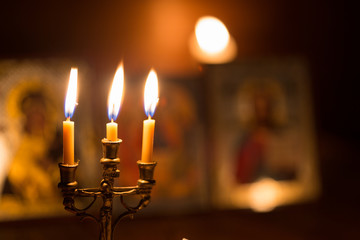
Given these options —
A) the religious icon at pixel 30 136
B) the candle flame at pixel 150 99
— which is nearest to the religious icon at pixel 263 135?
the religious icon at pixel 30 136

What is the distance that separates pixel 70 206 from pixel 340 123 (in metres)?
2.20

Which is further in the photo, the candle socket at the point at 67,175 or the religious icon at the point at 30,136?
the religious icon at the point at 30,136

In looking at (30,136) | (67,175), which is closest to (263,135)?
(30,136)

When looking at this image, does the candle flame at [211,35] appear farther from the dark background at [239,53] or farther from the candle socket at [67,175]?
the candle socket at [67,175]

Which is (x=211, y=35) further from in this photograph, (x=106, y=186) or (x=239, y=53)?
(x=106, y=186)

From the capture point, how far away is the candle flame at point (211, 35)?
2.14 metres

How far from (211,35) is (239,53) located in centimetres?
32

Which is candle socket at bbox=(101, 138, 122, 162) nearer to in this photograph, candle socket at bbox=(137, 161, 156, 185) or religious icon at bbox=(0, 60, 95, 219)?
candle socket at bbox=(137, 161, 156, 185)

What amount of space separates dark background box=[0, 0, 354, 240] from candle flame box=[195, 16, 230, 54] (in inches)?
4.2

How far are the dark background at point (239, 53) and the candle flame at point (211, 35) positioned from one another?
0.11 meters

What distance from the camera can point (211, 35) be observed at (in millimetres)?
2158

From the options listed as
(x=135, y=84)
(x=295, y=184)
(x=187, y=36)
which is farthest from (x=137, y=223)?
(x=187, y=36)

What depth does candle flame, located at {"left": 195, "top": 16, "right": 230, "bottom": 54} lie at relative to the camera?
2141 millimetres

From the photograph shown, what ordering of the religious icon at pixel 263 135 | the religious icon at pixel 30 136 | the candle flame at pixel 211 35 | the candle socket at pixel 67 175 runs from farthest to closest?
the candle flame at pixel 211 35, the religious icon at pixel 263 135, the religious icon at pixel 30 136, the candle socket at pixel 67 175
